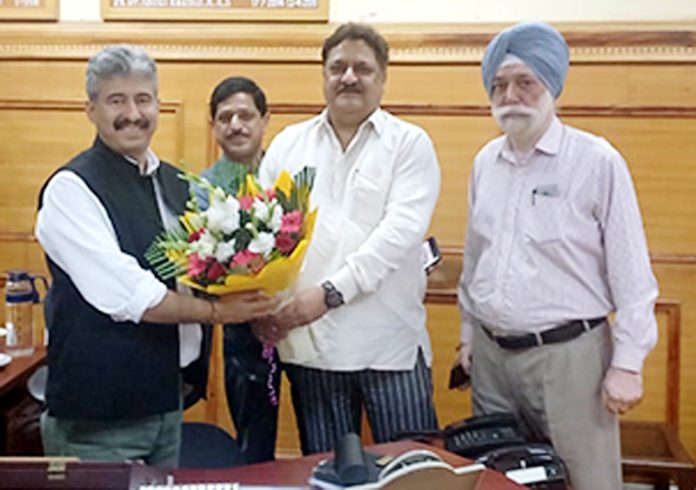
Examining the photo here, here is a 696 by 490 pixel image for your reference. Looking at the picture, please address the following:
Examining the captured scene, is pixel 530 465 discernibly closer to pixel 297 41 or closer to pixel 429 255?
pixel 429 255

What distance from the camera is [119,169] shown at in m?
1.82

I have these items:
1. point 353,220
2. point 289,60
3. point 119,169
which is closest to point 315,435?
point 353,220

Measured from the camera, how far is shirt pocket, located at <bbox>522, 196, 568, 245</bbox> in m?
1.91

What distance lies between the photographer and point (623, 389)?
1859mm

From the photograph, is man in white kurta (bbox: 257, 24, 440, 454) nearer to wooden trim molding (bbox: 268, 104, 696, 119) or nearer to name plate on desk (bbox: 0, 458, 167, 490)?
name plate on desk (bbox: 0, 458, 167, 490)

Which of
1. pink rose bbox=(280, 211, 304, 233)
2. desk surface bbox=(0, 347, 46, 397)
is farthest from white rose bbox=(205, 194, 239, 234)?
desk surface bbox=(0, 347, 46, 397)

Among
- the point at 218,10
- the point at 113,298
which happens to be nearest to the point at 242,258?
the point at 113,298

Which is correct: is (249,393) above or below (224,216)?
below

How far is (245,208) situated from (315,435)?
0.79 meters

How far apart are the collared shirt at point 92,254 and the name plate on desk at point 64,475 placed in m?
0.50

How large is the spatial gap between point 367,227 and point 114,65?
0.75 metres

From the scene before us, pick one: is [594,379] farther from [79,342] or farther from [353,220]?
[79,342]

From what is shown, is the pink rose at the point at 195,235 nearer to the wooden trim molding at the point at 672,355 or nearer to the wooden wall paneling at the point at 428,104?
the wooden wall paneling at the point at 428,104

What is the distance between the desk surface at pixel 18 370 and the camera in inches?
94.4
